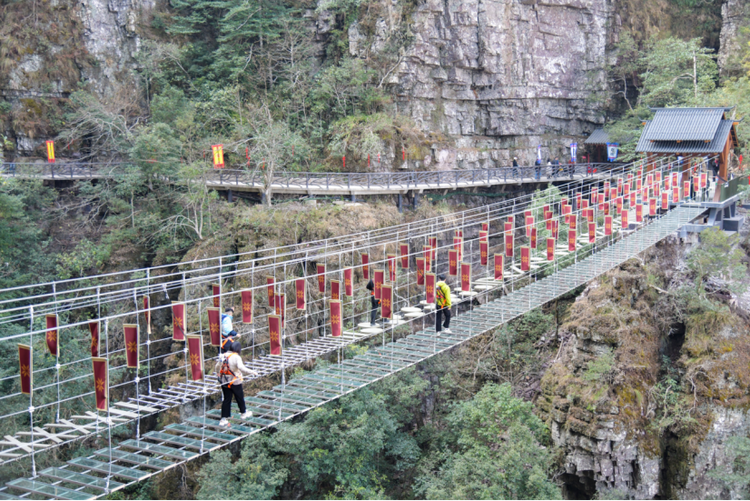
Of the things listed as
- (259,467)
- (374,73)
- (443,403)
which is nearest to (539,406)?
(443,403)

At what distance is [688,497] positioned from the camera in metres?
12.5

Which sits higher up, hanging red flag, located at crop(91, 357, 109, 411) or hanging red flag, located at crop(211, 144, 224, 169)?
hanging red flag, located at crop(211, 144, 224, 169)

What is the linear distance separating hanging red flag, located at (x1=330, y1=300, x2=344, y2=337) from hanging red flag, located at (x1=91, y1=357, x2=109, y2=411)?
3.28 metres

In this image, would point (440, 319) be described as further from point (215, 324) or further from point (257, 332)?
point (257, 332)

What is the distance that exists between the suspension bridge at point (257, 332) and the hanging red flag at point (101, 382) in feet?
0.05

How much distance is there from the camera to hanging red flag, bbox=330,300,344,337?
30.3 feet

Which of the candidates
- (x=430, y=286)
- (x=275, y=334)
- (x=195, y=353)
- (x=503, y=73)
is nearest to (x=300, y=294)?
(x=275, y=334)

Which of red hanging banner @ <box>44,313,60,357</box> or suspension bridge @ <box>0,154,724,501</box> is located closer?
suspension bridge @ <box>0,154,724,501</box>

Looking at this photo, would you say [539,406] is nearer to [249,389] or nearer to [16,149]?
[249,389]

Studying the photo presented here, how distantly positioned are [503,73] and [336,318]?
19974mm

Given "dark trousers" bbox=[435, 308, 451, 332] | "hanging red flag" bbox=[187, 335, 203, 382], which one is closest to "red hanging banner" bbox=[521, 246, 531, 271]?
"dark trousers" bbox=[435, 308, 451, 332]

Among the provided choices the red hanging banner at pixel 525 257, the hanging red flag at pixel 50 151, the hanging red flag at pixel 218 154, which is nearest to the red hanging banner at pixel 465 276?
the red hanging banner at pixel 525 257

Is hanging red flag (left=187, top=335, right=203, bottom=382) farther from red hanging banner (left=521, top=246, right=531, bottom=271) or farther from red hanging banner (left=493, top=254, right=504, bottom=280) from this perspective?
red hanging banner (left=521, top=246, right=531, bottom=271)

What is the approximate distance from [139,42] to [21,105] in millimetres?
5001
